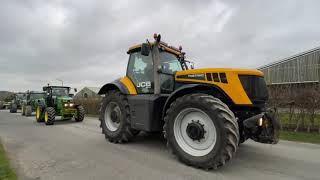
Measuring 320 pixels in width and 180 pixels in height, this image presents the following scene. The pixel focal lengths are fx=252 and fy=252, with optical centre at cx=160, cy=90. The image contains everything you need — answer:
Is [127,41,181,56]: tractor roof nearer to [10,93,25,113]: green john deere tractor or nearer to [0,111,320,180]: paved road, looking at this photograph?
[0,111,320,180]: paved road

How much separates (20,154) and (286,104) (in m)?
9.35

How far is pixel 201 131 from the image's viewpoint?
482 centimetres

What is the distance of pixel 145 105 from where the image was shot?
19.6 ft

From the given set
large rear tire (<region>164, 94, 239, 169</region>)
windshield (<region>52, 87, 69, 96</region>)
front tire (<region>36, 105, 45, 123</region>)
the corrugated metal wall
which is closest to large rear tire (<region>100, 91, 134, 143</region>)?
large rear tire (<region>164, 94, 239, 169</region>)

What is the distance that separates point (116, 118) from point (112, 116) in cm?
18

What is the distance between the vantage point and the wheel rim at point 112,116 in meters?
7.21

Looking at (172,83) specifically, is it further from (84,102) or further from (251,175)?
(84,102)

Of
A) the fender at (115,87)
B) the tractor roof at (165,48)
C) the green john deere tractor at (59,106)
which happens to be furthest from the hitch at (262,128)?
the green john deere tractor at (59,106)

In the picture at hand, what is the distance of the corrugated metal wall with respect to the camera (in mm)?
24000

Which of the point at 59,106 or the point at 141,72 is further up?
the point at 141,72

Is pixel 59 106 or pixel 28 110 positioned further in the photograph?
pixel 28 110

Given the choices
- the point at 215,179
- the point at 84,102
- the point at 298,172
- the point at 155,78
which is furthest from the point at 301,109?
the point at 84,102

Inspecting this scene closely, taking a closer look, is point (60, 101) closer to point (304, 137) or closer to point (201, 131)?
point (201, 131)

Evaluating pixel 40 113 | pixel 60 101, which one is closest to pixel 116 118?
pixel 60 101
